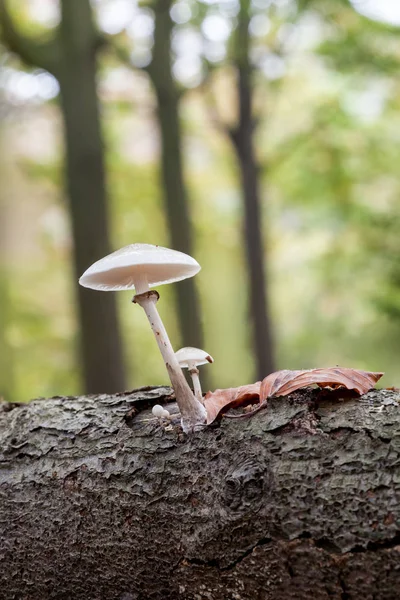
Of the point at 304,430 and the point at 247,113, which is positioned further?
the point at 247,113

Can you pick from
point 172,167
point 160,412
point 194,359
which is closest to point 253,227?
point 172,167

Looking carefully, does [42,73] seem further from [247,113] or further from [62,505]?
[62,505]

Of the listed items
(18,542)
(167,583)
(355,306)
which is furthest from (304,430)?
(355,306)

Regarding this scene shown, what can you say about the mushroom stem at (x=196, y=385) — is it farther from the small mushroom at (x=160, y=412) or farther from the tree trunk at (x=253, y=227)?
the tree trunk at (x=253, y=227)

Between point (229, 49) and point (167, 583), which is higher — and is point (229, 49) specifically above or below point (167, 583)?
above

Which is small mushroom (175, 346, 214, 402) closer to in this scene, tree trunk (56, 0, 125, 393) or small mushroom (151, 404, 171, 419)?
small mushroom (151, 404, 171, 419)

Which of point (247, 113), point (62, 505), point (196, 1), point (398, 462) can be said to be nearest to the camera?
point (398, 462)

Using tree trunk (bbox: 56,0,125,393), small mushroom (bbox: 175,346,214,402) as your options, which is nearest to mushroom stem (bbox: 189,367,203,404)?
small mushroom (bbox: 175,346,214,402)
